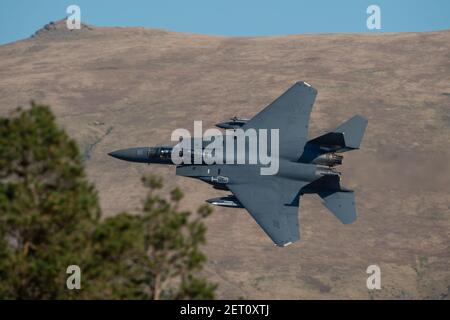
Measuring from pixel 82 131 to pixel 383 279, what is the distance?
70.6 meters

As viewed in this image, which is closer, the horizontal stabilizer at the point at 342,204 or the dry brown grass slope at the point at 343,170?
the horizontal stabilizer at the point at 342,204

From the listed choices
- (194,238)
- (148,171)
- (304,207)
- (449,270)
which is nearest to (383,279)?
(449,270)

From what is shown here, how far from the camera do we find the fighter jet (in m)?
61.3

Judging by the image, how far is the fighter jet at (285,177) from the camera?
6128cm

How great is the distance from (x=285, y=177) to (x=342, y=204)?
13.9 ft

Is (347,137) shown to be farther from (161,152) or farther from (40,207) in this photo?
(40,207)

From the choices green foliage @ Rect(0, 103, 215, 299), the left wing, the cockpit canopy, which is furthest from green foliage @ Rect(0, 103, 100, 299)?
the left wing

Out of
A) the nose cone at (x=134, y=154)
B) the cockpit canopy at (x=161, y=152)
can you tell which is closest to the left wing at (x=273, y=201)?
the cockpit canopy at (x=161, y=152)

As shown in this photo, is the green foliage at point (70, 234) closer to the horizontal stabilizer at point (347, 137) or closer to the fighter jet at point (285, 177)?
the fighter jet at point (285, 177)

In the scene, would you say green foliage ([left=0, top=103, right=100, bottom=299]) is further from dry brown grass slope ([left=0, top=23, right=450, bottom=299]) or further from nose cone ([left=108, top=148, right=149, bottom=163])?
dry brown grass slope ([left=0, top=23, right=450, bottom=299])

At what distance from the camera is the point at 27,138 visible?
40.8m

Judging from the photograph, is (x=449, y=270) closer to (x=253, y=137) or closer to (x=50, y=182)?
(x=253, y=137)

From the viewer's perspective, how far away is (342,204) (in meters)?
61.4

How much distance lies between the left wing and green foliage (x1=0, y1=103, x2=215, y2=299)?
2140cm
